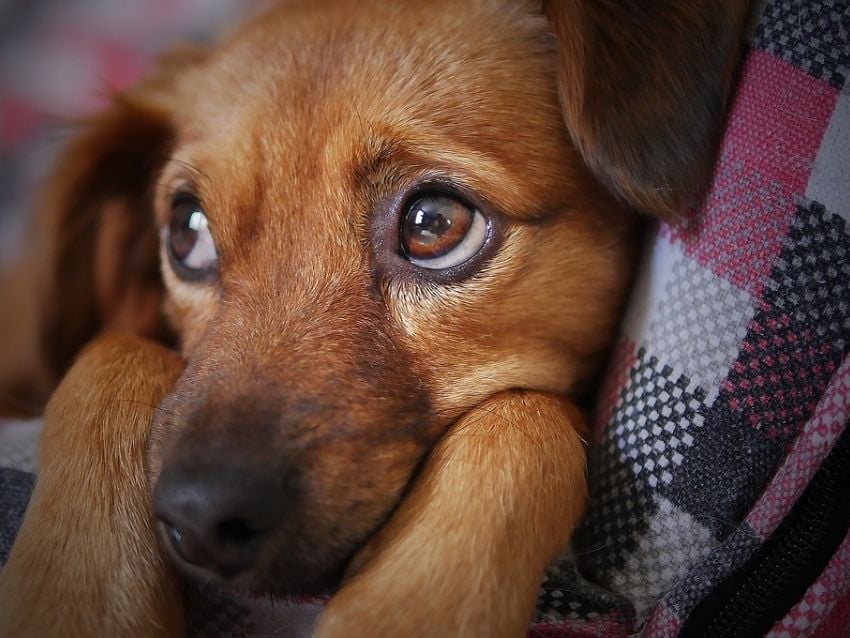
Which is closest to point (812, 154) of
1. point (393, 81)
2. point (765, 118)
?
point (765, 118)

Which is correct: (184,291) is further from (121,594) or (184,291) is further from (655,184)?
(655,184)

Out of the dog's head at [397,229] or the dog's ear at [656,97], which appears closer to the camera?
the dog's head at [397,229]

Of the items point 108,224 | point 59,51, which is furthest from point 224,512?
point 59,51

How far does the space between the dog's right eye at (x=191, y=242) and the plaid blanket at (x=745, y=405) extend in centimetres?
66

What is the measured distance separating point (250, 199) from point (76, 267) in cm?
84

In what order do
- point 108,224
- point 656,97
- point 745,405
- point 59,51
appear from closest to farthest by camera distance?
point 745,405
point 656,97
point 108,224
point 59,51

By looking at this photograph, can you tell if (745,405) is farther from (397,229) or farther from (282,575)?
(282,575)

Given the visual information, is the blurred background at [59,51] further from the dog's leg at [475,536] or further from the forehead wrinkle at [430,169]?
the dog's leg at [475,536]

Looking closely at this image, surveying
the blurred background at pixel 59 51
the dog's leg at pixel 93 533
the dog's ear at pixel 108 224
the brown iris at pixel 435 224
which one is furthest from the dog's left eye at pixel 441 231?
the blurred background at pixel 59 51

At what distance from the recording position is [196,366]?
127 cm

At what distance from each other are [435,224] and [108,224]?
1.07 m

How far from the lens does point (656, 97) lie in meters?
1.22

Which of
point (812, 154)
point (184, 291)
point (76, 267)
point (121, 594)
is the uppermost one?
point (812, 154)

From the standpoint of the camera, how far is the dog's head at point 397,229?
1074 millimetres
